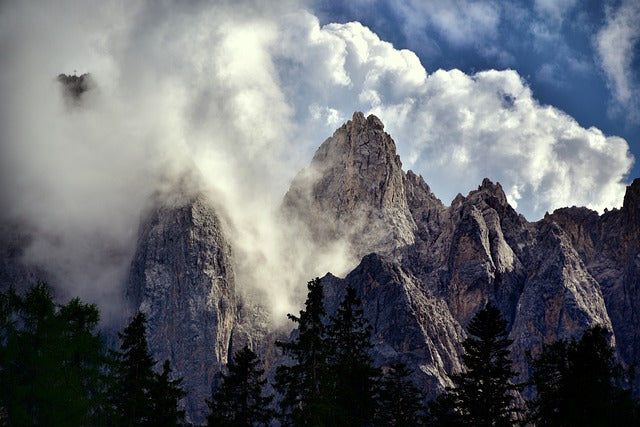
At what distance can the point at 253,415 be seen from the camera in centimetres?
4491

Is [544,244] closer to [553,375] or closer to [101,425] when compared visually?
[553,375]

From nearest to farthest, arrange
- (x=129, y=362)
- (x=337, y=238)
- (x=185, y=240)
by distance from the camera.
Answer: (x=129, y=362)
(x=185, y=240)
(x=337, y=238)

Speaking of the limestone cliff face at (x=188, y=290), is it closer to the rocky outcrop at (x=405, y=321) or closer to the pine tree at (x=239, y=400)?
the rocky outcrop at (x=405, y=321)

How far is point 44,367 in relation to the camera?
32656 mm

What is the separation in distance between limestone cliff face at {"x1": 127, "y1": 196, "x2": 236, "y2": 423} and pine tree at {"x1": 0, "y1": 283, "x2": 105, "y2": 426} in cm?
10677

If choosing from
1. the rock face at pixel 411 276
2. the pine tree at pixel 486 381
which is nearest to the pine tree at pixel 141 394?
the pine tree at pixel 486 381

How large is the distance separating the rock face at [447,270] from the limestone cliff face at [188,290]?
77.5 feet

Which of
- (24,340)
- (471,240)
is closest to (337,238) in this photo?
(471,240)

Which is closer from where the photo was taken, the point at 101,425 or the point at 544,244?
the point at 101,425

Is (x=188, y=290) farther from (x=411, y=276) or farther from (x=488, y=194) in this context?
(x=488, y=194)

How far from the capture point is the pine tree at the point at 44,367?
105 feet

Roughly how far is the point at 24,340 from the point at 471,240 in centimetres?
Answer: 14582

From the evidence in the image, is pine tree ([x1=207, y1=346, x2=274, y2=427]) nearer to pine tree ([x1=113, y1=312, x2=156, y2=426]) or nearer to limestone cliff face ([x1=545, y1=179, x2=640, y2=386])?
pine tree ([x1=113, y1=312, x2=156, y2=426])

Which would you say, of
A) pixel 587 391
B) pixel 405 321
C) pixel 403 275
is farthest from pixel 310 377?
pixel 403 275
